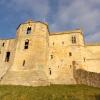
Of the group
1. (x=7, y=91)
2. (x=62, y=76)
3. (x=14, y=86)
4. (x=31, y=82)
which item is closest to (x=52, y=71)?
(x=62, y=76)

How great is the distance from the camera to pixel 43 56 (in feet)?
135

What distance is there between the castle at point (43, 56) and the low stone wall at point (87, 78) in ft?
3.10

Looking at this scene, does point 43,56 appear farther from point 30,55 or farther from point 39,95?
point 39,95

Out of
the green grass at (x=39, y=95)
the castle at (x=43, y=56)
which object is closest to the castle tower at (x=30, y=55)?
the castle at (x=43, y=56)

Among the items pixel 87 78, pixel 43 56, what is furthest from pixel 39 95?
pixel 87 78

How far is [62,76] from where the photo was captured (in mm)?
41750

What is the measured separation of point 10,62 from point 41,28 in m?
9.43

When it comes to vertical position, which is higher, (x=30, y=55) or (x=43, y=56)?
(x=30, y=55)

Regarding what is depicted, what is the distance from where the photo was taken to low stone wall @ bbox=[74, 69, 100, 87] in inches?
1535

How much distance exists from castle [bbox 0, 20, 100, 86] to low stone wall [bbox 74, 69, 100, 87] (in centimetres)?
95

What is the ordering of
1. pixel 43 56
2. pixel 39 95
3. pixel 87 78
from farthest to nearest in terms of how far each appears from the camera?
pixel 43 56 < pixel 87 78 < pixel 39 95

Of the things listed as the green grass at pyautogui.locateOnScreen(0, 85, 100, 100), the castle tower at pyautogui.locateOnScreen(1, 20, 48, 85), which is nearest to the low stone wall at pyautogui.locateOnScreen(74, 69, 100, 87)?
the castle tower at pyautogui.locateOnScreen(1, 20, 48, 85)

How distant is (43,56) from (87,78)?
912cm

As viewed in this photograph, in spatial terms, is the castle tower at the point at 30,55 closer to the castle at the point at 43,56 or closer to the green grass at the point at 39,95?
the castle at the point at 43,56
